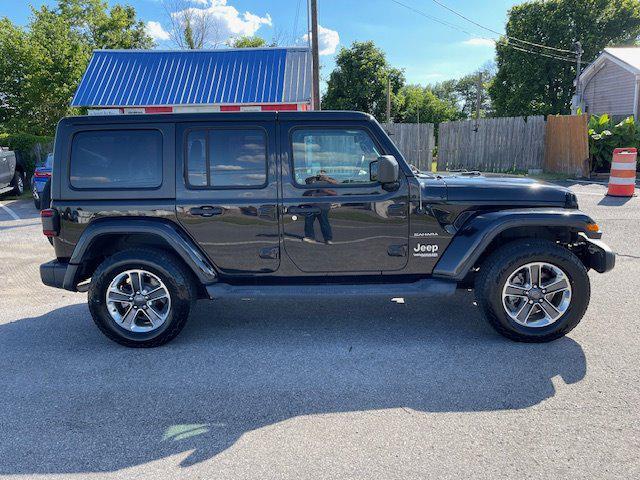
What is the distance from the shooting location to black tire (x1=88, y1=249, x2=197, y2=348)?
4070mm

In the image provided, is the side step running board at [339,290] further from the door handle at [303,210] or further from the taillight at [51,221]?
the taillight at [51,221]

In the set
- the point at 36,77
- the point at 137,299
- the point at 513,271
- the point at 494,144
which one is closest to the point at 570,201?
the point at 513,271

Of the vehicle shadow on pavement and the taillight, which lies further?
the taillight

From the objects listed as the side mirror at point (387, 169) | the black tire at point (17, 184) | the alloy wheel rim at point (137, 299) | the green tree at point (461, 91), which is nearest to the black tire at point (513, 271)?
the side mirror at point (387, 169)

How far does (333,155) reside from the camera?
414cm

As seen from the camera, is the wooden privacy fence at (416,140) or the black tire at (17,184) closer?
the black tire at (17,184)

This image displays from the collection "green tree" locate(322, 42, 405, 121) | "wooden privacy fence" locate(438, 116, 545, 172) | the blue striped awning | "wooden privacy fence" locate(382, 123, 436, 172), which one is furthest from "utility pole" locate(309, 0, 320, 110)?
"green tree" locate(322, 42, 405, 121)

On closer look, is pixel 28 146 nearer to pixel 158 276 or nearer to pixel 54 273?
pixel 54 273

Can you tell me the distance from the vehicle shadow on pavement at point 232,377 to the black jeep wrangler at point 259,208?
0.38m

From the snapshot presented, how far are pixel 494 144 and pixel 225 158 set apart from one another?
665 inches

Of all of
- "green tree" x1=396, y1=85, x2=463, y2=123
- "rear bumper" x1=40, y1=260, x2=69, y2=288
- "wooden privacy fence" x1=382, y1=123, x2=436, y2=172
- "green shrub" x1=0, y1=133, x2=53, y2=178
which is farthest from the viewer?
"green tree" x1=396, y1=85, x2=463, y2=123

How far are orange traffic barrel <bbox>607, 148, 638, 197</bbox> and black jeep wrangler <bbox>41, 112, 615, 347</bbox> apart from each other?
8.66 meters

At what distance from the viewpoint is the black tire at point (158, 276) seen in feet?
13.4

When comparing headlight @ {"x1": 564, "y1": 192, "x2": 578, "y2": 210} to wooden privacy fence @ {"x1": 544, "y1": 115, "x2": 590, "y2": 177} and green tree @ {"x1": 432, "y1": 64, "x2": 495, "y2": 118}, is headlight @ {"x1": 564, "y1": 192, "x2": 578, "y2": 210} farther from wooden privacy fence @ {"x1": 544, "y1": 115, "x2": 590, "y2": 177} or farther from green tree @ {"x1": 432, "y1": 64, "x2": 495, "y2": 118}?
green tree @ {"x1": 432, "y1": 64, "x2": 495, "y2": 118}
